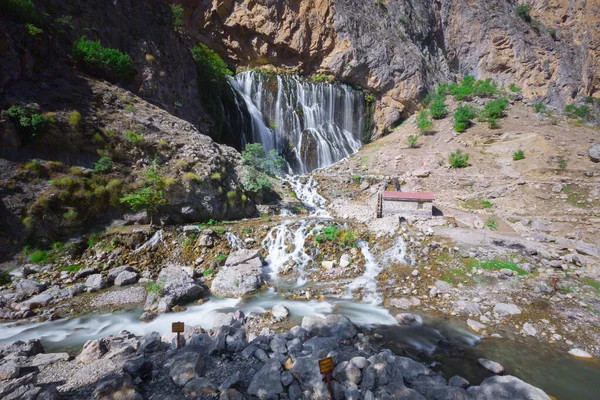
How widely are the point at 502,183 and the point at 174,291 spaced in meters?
20.6

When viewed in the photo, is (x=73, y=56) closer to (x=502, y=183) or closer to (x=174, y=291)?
(x=174, y=291)

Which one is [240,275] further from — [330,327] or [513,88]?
[513,88]

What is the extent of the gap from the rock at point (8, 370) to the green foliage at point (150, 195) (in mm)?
7287

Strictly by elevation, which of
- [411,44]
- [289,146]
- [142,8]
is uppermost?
[411,44]

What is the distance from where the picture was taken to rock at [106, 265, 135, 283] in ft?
29.1

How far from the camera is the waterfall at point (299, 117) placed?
84.0ft

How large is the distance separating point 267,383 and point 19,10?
758 inches

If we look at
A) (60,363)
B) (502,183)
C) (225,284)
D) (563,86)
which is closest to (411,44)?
(563,86)

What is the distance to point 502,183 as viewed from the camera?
56.3 feet

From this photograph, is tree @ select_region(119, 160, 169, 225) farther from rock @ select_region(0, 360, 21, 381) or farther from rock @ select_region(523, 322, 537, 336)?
rock @ select_region(523, 322, 537, 336)

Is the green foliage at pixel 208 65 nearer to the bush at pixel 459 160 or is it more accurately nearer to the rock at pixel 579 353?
the bush at pixel 459 160

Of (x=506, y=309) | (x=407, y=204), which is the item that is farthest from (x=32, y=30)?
(x=506, y=309)

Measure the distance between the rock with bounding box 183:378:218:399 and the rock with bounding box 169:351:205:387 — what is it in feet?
0.65

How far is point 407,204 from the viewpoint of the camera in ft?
45.5
